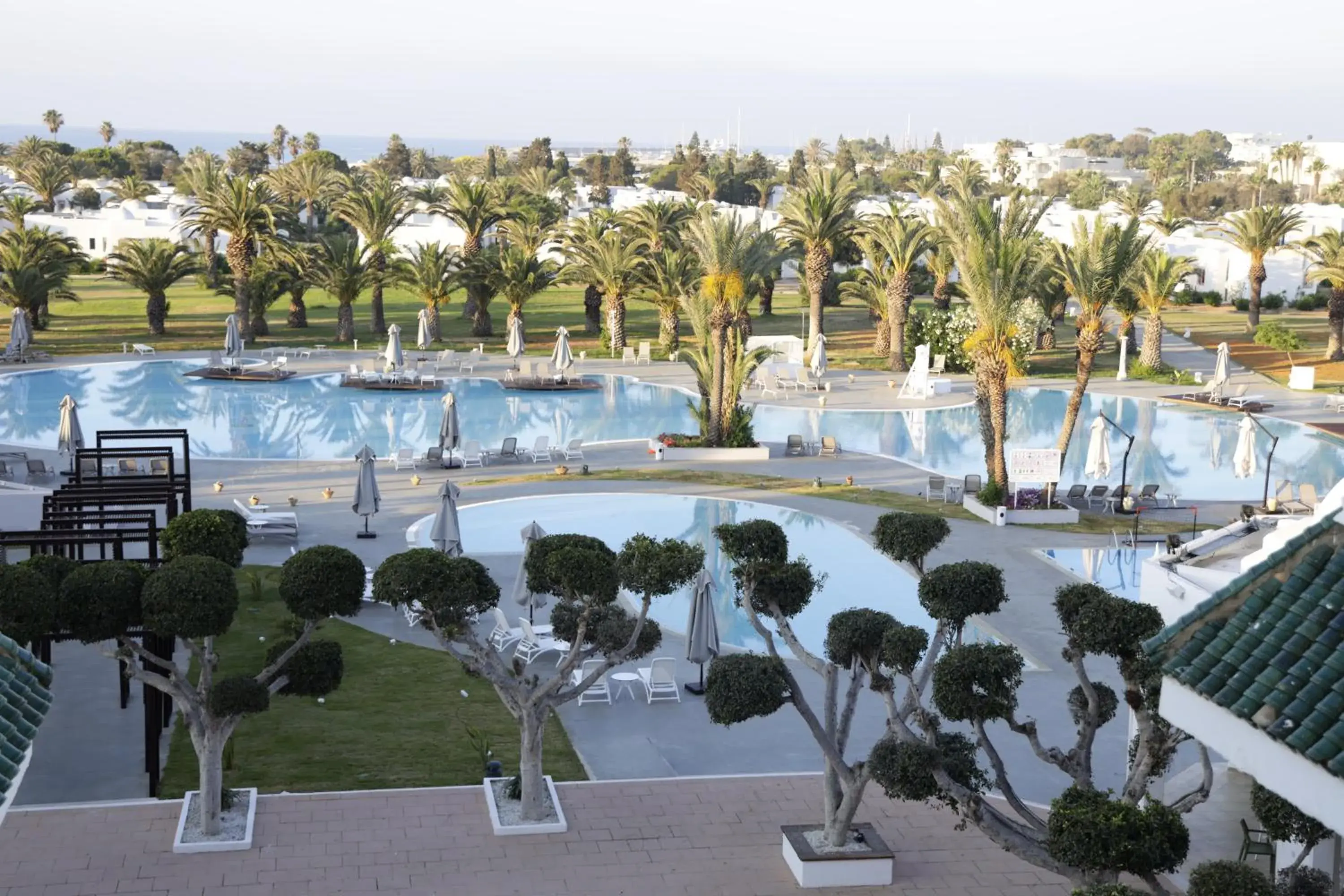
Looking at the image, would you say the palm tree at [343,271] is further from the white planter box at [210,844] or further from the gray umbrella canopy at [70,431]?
the white planter box at [210,844]

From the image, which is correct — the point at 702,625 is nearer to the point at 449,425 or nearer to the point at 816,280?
the point at 449,425

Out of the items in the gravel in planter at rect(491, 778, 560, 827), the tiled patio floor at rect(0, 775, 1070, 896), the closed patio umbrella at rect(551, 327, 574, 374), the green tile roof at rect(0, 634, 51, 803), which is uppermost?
the closed patio umbrella at rect(551, 327, 574, 374)

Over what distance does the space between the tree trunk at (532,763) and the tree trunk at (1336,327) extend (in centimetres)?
3718

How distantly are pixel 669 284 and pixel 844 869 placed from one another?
106 ft

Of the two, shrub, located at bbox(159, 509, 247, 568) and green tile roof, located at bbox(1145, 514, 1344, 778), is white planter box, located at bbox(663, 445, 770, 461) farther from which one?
green tile roof, located at bbox(1145, 514, 1344, 778)

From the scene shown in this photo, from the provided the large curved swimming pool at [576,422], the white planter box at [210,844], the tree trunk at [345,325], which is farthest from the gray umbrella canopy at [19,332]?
the white planter box at [210,844]

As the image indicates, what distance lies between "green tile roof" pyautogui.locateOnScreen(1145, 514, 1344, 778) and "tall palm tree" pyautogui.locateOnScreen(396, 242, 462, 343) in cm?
3695

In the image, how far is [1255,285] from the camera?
48969 millimetres

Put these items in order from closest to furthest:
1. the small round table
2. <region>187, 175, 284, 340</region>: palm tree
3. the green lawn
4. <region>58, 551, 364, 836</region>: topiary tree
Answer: <region>58, 551, 364, 836</region>: topiary tree
the green lawn
the small round table
<region>187, 175, 284, 340</region>: palm tree

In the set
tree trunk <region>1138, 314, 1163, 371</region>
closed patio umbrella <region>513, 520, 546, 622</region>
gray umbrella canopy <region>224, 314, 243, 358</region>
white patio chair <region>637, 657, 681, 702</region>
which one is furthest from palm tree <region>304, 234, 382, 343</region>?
white patio chair <region>637, 657, 681, 702</region>

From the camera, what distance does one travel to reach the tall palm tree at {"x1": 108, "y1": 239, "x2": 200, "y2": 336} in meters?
44.0

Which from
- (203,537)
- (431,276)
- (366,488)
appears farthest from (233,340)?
(203,537)

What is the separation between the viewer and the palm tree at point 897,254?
133ft

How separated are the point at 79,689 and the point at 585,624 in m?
6.67
